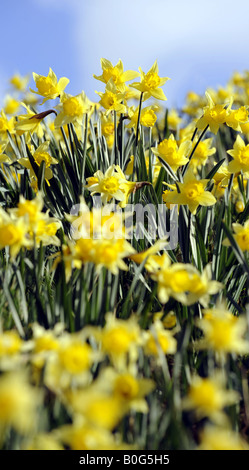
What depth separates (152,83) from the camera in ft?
8.21

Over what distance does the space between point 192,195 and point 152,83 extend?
795 mm

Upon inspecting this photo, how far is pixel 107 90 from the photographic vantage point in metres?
2.52

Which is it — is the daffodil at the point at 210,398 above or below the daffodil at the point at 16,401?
below

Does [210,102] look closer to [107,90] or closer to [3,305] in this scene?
[107,90]

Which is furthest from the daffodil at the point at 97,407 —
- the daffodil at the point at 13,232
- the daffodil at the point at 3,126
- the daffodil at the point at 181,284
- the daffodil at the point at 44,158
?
the daffodil at the point at 3,126

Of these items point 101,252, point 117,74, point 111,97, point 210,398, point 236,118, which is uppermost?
point 117,74

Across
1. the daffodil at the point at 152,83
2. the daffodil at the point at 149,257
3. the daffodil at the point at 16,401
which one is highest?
the daffodil at the point at 152,83

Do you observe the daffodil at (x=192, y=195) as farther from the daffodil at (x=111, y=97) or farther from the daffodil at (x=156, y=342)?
the daffodil at (x=156, y=342)

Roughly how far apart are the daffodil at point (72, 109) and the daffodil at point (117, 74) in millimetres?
346

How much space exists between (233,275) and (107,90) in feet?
4.09

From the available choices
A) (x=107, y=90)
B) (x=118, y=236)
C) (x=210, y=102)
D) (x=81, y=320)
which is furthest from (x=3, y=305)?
(x=210, y=102)

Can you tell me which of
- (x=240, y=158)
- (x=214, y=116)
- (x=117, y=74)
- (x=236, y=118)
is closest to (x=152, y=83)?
(x=117, y=74)

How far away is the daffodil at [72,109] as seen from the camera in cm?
229

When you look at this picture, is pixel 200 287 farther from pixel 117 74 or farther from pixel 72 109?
pixel 117 74
